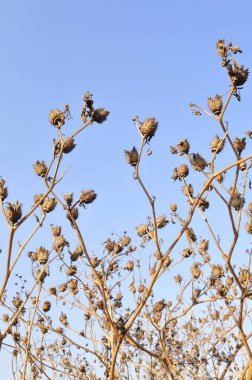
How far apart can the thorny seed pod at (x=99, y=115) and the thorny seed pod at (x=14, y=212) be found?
41.5 inches

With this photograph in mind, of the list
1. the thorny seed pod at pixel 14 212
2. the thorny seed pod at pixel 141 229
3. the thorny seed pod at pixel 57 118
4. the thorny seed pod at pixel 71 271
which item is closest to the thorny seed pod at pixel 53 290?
the thorny seed pod at pixel 71 271

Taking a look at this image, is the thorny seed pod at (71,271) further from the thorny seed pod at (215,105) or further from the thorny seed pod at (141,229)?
the thorny seed pod at (215,105)

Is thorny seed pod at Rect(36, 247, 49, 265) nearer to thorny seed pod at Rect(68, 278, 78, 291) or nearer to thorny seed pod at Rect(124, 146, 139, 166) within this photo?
thorny seed pod at Rect(68, 278, 78, 291)

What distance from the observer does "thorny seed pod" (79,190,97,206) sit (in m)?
4.84

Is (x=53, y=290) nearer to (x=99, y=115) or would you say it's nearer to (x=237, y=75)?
(x=99, y=115)

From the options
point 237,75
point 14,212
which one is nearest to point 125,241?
point 14,212

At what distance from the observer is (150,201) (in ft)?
12.8

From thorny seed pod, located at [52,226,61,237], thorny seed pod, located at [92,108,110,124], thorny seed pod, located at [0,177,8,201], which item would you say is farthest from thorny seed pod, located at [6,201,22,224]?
thorny seed pod, located at [52,226,61,237]

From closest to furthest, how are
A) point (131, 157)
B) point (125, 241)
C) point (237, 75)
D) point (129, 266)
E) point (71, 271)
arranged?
point (237, 75) → point (131, 157) → point (71, 271) → point (125, 241) → point (129, 266)

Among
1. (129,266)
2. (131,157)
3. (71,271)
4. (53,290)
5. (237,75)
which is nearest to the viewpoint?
(237,75)

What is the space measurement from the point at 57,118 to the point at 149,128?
0.94m

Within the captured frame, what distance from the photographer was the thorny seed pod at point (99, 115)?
425 cm

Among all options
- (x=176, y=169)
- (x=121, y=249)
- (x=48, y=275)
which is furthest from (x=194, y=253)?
(x=48, y=275)

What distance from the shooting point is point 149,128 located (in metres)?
4.36
